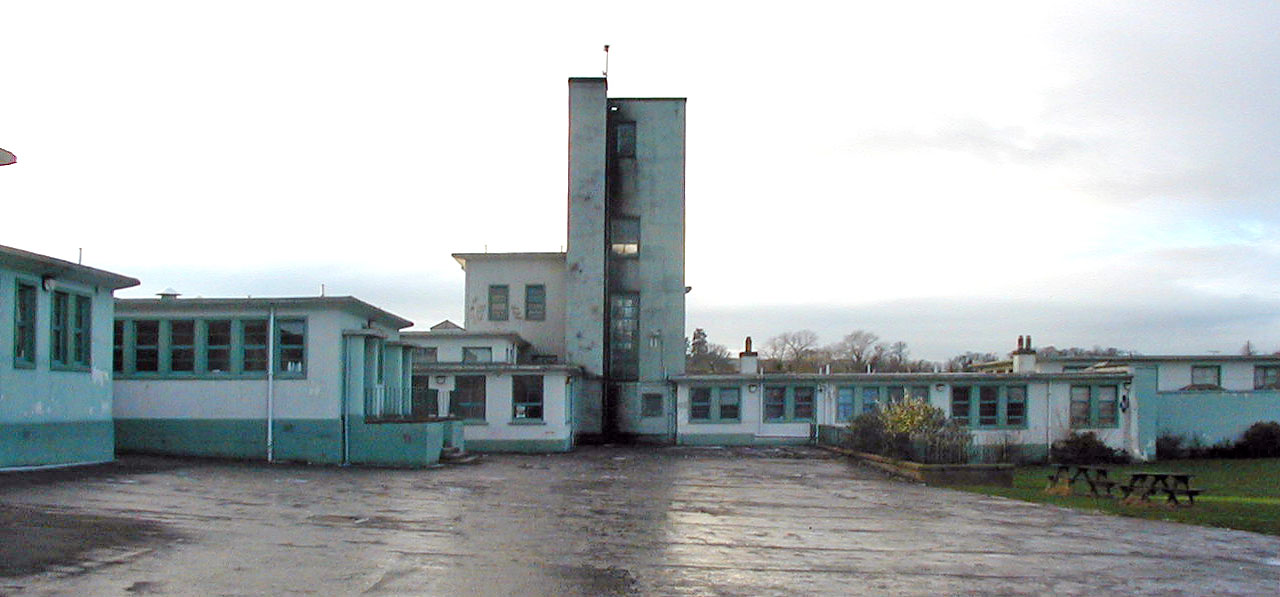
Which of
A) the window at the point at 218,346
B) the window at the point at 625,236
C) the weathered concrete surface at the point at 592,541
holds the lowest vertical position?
the weathered concrete surface at the point at 592,541

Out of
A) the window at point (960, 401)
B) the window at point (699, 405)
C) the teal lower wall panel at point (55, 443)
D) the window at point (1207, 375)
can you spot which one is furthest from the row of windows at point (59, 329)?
the window at point (1207, 375)

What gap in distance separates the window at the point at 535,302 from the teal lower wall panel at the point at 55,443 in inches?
1171

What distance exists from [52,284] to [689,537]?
13411 millimetres

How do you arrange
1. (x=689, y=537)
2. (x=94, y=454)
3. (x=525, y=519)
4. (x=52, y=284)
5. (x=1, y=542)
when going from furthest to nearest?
(x=94, y=454), (x=52, y=284), (x=525, y=519), (x=689, y=537), (x=1, y=542)

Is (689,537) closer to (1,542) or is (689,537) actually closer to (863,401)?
(1,542)

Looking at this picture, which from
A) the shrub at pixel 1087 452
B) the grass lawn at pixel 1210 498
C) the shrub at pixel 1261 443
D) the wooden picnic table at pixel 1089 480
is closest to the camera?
the grass lawn at pixel 1210 498

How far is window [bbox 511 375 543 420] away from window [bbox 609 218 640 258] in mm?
12133

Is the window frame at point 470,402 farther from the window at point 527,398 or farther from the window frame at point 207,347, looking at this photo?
the window frame at point 207,347

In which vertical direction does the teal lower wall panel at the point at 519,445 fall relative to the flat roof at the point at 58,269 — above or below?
below

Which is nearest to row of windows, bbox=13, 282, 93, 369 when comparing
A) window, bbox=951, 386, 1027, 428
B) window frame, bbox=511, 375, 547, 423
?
window frame, bbox=511, 375, 547, 423

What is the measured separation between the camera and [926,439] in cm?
2680

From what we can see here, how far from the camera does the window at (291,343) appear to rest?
26984 millimetres

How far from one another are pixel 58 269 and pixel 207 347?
22.2 feet

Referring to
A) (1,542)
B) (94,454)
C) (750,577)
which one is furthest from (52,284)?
(750,577)
